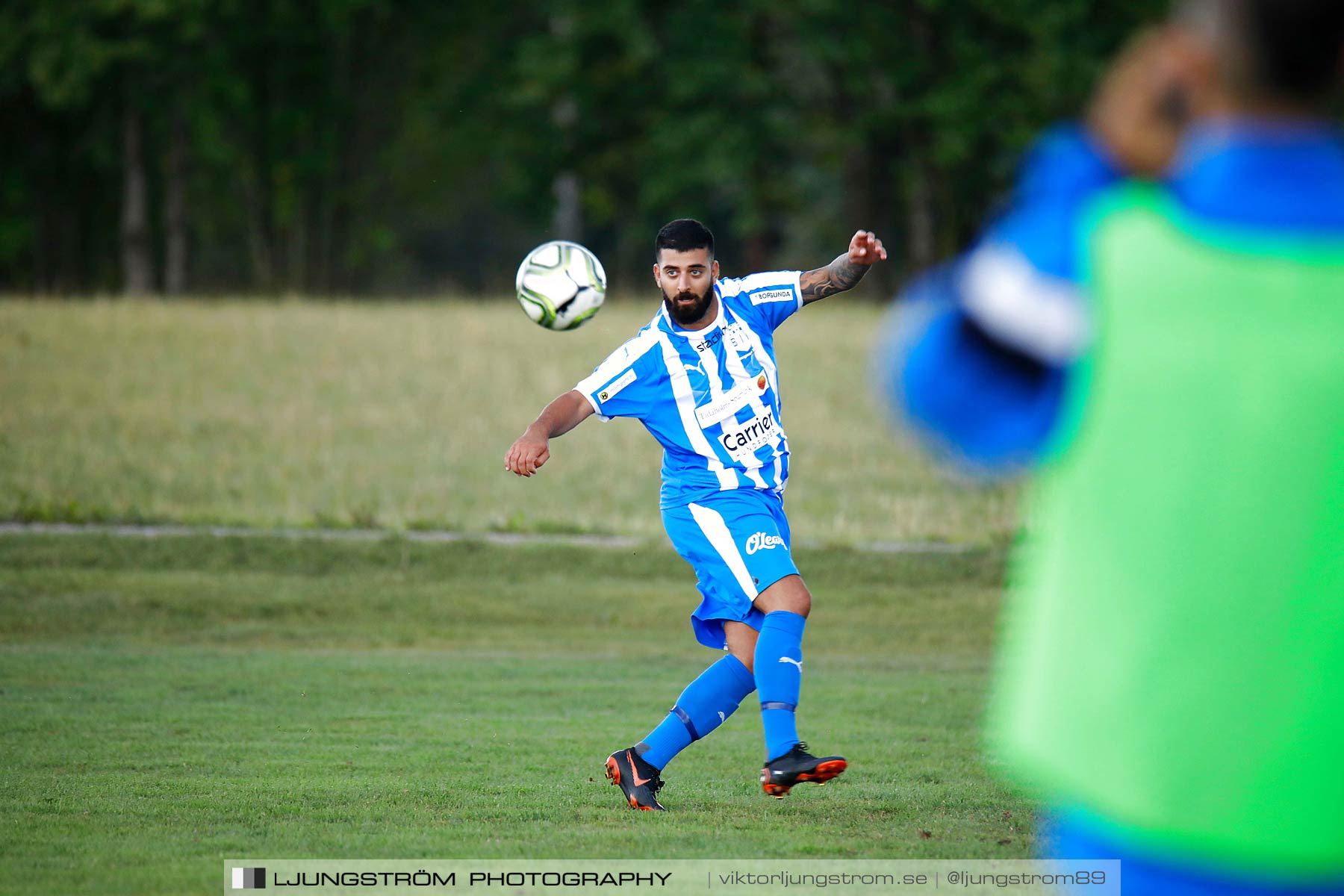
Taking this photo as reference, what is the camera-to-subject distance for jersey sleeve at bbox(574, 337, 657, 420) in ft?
20.1

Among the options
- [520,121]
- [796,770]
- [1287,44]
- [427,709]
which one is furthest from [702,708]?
[520,121]

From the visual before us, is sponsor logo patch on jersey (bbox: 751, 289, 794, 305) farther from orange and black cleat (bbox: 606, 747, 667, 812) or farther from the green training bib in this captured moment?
the green training bib

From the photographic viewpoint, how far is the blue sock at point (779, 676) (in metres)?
5.42

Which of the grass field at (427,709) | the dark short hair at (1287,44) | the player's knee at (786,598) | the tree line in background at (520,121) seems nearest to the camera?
the dark short hair at (1287,44)

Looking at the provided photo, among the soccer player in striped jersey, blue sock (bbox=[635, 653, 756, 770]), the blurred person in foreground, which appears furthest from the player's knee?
the blurred person in foreground

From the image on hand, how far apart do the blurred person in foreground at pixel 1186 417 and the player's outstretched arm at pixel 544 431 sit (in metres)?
3.39

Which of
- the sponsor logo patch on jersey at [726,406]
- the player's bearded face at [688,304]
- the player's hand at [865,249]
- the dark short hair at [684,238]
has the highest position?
the dark short hair at [684,238]

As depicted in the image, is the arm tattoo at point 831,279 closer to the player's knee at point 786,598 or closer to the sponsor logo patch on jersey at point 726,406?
the sponsor logo patch on jersey at point 726,406

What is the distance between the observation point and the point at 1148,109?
1.86 metres

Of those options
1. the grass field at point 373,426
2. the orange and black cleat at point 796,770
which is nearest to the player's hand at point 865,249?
the orange and black cleat at point 796,770

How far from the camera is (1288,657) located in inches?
74.4

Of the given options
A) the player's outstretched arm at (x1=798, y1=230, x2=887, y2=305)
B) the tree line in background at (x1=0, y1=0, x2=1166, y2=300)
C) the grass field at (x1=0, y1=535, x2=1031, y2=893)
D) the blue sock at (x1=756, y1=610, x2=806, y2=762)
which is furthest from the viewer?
the tree line in background at (x1=0, y1=0, x2=1166, y2=300)

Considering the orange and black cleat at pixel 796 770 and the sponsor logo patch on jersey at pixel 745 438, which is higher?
the sponsor logo patch on jersey at pixel 745 438

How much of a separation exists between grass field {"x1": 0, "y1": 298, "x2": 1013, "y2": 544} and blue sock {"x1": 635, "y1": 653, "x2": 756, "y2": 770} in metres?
8.35
